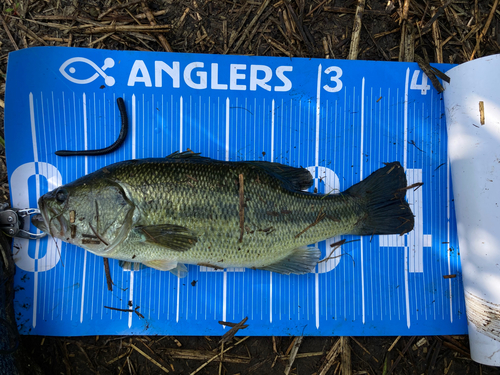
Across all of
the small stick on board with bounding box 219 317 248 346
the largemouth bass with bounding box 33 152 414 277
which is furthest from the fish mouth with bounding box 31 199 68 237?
the small stick on board with bounding box 219 317 248 346

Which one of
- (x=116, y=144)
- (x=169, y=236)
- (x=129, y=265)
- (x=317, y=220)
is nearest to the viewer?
(x=169, y=236)

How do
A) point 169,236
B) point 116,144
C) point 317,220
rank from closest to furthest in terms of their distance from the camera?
1. point 169,236
2. point 317,220
3. point 116,144

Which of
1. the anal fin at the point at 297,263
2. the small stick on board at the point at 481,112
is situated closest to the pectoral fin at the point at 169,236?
the anal fin at the point at 297,263

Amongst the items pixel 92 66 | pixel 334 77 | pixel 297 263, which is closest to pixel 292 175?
pixel 297 263

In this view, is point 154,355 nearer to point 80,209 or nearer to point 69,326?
point 69,326

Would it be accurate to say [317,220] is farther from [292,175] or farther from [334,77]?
→ [334,77]
